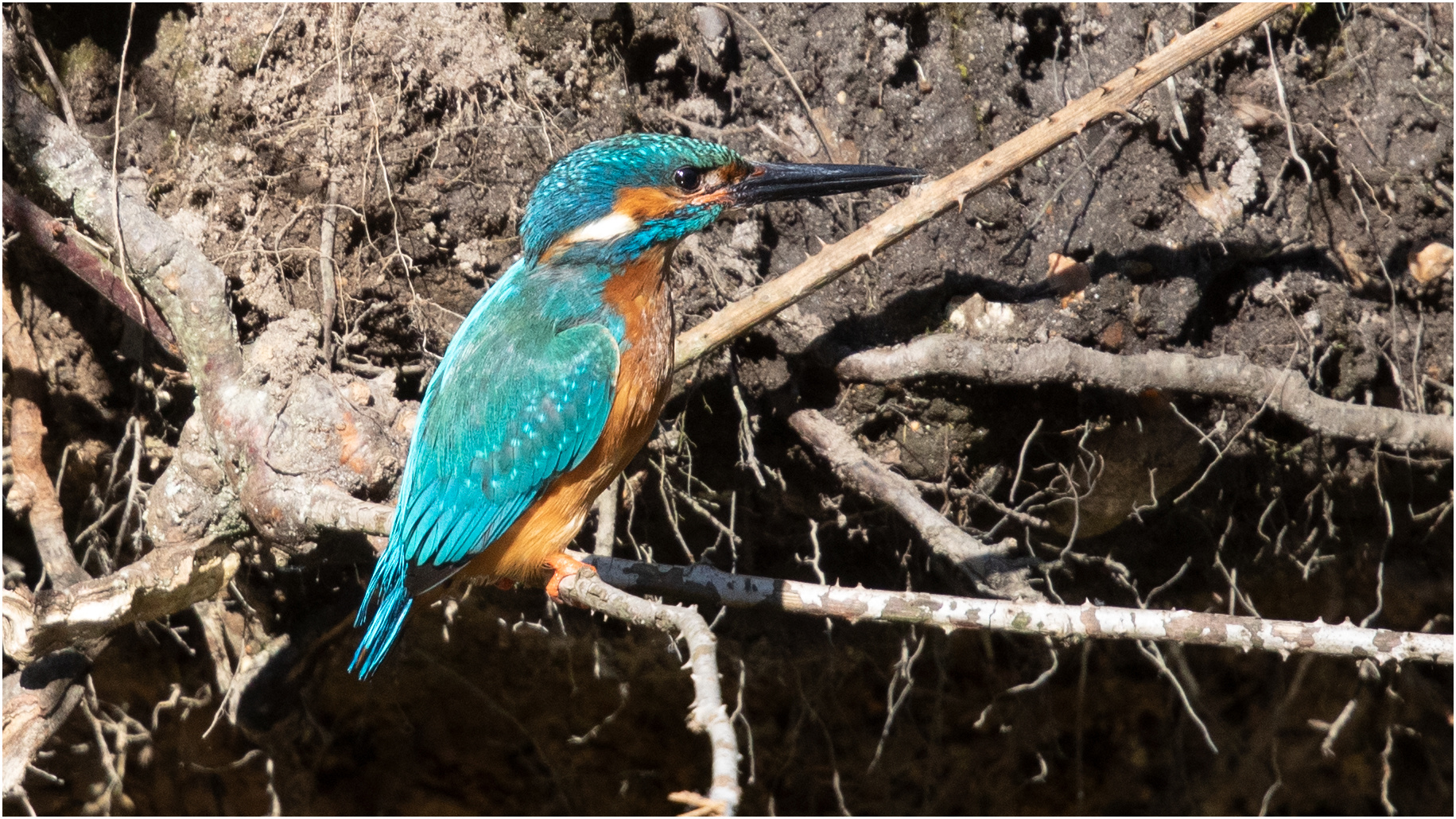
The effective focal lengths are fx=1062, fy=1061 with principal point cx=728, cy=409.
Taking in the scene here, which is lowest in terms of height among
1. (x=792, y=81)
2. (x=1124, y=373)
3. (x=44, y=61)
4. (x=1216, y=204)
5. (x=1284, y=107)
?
(x=1124, y=373)

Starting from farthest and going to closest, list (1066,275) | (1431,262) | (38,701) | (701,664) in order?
(1431,262) → (1066,275) → (38,701) → (701,664)

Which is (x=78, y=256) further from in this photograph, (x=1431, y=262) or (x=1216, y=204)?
(x=1431, y=262)

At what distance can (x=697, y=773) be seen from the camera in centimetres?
417

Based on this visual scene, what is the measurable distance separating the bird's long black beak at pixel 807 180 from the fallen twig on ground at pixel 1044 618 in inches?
33.7

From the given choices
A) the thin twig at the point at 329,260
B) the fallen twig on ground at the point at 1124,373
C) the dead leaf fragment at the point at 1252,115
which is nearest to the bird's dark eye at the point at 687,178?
the fallen twig on ground at the point at 1124,373

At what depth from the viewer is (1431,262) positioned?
297 cm

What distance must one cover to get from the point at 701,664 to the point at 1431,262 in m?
2.53

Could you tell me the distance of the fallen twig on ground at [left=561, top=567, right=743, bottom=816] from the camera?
4.78ft

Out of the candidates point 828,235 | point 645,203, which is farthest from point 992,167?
point 645,203

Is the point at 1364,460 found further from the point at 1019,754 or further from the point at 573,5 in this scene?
the point at 573,5

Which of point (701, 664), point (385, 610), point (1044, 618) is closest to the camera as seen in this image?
point (701, 664)

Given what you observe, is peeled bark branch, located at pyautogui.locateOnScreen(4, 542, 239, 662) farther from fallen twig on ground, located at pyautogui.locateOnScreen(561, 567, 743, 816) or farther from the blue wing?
fallen twig on ground, located at pyautogui.locateOnScreen(561, 567, 743, 816)

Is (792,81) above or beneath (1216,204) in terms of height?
above

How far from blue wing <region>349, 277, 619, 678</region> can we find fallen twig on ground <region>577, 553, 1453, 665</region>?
1.14 ft
